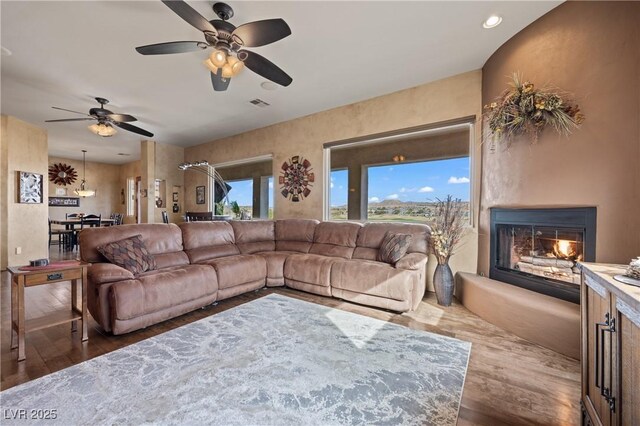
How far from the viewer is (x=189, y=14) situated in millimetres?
1892

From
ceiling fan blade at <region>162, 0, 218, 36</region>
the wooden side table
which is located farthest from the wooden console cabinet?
the wooden side table

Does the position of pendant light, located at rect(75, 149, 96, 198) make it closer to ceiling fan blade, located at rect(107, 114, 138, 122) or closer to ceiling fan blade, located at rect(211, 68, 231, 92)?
ceiling fan blade, located at rect(107, 114, 138, 122)

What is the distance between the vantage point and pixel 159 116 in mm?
4973

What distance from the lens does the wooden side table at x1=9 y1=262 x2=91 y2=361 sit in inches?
76.1

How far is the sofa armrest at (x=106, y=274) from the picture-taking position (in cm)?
233

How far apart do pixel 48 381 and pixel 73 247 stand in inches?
306

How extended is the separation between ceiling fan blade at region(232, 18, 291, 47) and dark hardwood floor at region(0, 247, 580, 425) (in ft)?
8.98

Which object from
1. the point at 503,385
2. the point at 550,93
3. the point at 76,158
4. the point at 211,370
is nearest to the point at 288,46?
the point at 550,93

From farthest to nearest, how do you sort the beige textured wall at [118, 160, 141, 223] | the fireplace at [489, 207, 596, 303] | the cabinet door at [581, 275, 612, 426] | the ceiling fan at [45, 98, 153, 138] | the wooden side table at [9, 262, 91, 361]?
the beige textured wall at [118, 160, 141, 223]
the ceiling fan at [45, 98, 153, 138]
the fireplace at [489, 207, 596, 303]
the wooden side table at [9, 262, 91, 361]
the cabinet door at [581, 275, 612, 426]

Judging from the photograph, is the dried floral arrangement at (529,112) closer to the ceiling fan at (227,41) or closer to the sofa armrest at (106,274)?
the ceiling fan at (227,41)

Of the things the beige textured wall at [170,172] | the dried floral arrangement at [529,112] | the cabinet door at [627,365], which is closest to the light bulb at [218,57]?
the dried floral arrangement at [529,112]

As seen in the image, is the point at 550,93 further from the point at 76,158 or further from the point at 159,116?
the point at 76,158

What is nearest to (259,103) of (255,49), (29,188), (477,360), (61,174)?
(255,49)

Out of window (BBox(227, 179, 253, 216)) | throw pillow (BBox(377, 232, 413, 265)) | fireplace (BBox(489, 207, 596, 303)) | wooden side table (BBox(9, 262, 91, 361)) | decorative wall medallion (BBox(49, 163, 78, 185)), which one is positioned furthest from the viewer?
decorative wall medallion (BBox(49, 163, 78, 185))
